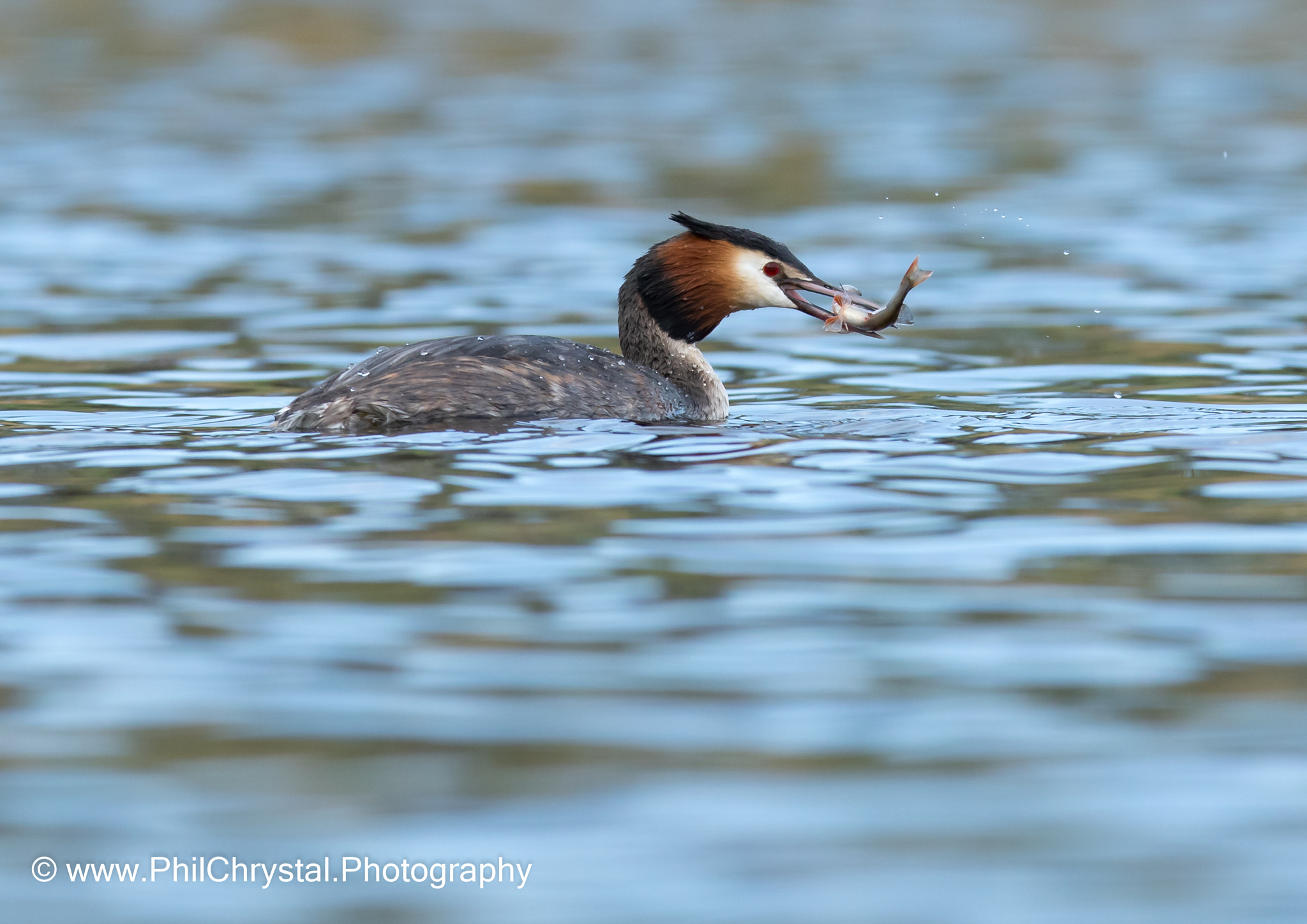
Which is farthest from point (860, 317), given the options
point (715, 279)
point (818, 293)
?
point (715, 279)

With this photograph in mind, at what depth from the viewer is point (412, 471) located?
26.6ft

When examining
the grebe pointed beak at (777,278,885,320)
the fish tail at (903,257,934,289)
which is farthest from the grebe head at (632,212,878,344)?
the fish tail at (903,257,934,289)

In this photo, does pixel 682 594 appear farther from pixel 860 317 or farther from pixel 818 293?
pixel 818 293

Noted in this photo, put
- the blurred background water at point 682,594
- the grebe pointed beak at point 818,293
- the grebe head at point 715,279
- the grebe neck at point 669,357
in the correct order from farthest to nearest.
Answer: the grebe neck at point 669,357 → the grebe head at point 715,279 → the grebe pointed beak at point 818,293 → the blurred background water at point 682,594

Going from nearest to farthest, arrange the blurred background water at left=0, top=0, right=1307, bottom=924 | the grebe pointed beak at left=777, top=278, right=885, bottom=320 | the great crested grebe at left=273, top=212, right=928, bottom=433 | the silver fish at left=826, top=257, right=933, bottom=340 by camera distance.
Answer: the blurred background water at left=0, top=0, right=1307, bottom=924 → the great crested grebe at left=273, top=212, right=928, bottom=433 → the silver fish at left=826, top=257, right=933, bottom=340 → the grebe pointed beak at left=777, top=278, right=885, bottom=320

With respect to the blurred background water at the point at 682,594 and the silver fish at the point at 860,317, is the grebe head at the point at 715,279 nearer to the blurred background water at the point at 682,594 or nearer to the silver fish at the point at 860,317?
the silver fish at the point at 860,317

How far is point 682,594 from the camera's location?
625 cm

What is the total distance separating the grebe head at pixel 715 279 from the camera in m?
10.3

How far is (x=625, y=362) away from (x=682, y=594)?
4.00 meters

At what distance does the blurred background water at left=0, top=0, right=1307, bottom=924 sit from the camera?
4320 mm

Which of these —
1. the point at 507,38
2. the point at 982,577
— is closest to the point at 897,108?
the point at 507,38

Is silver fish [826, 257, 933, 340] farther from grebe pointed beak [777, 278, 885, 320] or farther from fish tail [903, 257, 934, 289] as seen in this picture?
fish tail [903, 257, 934, 289]

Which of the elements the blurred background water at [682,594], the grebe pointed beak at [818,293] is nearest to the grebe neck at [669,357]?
the blurred background water at [682,594]

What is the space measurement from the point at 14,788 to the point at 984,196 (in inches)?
660
